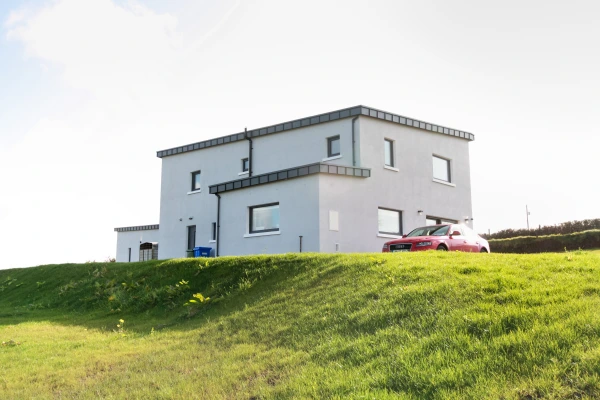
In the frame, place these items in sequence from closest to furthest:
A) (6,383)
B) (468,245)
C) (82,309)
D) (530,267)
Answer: (6,383) < (530,267) < (82,309) < (468,245)

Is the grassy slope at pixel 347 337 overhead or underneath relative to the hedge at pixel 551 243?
underneath

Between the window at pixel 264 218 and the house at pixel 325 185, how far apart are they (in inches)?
1.8

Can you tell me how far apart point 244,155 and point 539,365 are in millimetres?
24372

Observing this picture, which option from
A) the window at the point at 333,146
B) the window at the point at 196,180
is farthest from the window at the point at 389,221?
the window at the point at 196,180

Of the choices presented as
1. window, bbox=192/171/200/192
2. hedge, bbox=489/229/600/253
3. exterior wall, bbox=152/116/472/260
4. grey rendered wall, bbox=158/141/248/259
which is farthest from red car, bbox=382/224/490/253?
window, bbox=192/171/200/192

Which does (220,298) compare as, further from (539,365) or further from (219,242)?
(219,242)

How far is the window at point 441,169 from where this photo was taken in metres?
27.5

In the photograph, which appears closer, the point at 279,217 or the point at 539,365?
the point at 539,365

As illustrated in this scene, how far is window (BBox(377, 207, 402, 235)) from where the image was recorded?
2428cm

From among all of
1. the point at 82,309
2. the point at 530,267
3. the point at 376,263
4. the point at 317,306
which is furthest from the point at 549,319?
the point at 82,309

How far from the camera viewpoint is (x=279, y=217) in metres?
23.0

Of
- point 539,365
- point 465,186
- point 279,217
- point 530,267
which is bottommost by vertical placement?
point 539,365

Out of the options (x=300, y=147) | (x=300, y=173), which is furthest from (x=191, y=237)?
(x=300, y=173)

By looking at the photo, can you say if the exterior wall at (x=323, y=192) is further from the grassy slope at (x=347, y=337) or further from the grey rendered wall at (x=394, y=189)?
the grassy slope at (x=347, y=337)
